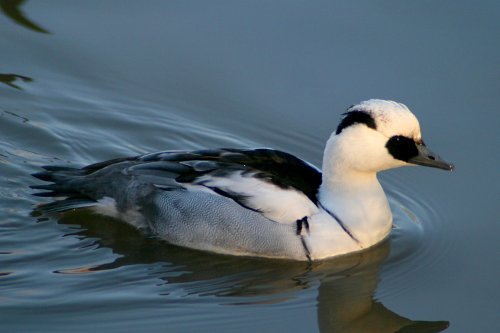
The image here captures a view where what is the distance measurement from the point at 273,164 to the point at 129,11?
4177 mm

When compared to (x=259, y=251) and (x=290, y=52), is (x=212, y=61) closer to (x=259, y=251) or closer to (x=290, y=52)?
(x=290, y=52)

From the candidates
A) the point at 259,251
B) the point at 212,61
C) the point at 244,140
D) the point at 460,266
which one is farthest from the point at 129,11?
the point at 460,266

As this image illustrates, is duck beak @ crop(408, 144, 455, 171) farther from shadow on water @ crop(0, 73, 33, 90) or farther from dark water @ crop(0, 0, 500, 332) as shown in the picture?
shadow on water @ crop(0, 73, 33, 90)

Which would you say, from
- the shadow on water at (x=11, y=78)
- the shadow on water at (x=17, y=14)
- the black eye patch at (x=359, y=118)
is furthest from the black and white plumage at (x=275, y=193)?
the shadow on water at (x=17, y=14)

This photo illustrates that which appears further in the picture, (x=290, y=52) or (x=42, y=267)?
(x=290, y=52)

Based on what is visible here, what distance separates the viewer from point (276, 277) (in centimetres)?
974

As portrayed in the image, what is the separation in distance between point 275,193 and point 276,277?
712mm

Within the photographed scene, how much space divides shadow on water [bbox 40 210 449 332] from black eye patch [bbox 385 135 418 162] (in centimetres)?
88

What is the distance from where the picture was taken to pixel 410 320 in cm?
921

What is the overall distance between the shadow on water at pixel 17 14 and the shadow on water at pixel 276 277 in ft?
12.1

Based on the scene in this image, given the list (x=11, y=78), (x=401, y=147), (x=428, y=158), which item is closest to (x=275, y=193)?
(x=401, y=147)

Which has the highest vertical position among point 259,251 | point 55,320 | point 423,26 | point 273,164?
point 423,26

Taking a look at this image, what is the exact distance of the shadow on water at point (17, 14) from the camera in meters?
13.3

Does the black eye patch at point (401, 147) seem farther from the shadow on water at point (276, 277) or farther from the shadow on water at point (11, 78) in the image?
the shadow on water at point (11, 78)
